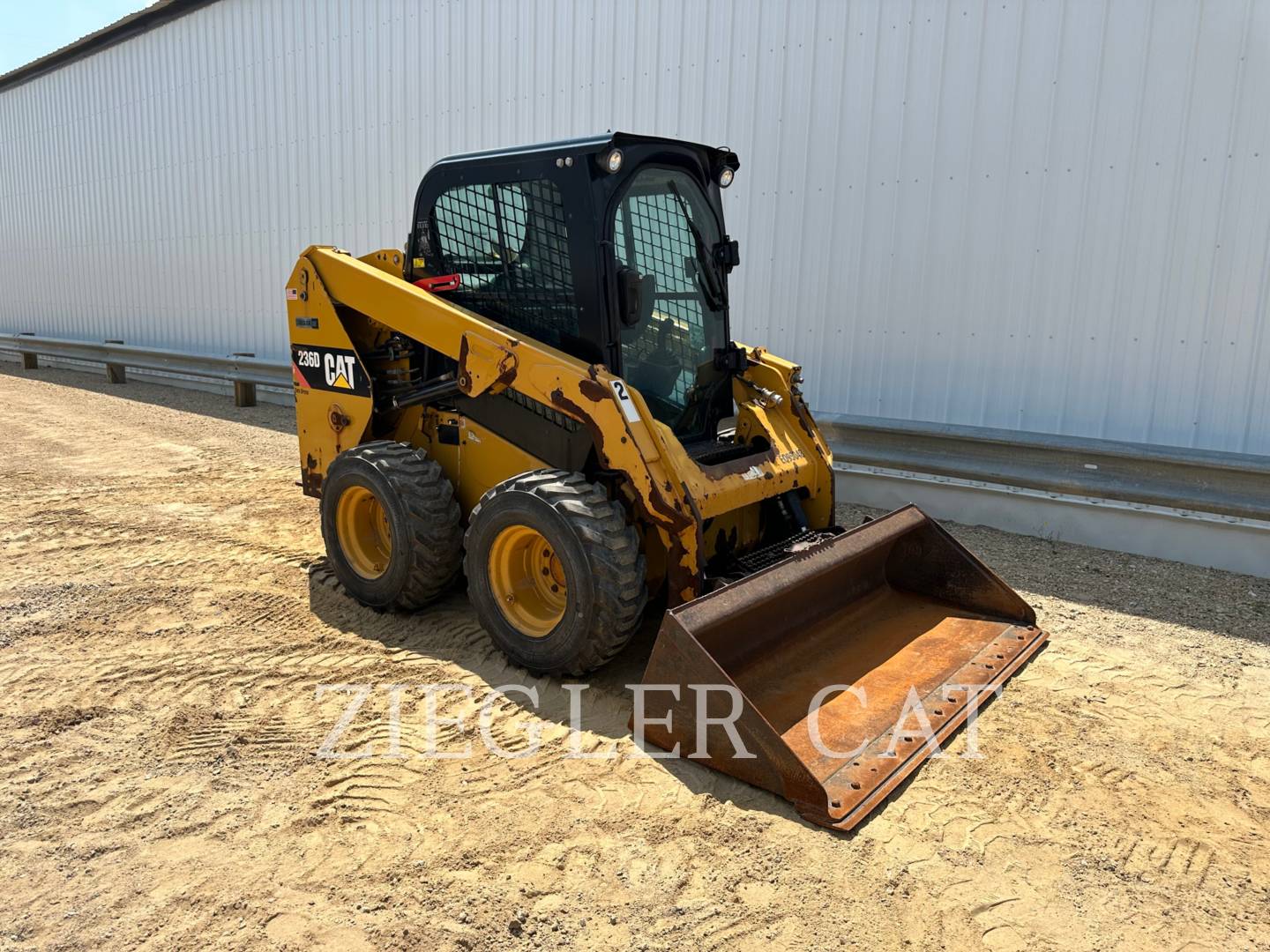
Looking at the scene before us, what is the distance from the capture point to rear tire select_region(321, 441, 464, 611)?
4395 millimetres

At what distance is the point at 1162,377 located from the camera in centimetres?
577

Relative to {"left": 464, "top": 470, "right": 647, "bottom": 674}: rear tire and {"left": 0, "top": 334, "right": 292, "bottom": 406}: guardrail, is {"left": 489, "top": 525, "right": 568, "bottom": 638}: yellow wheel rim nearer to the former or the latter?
{"left": 464, "top": 470, "right": 647, "bottom": 674}: rear tire

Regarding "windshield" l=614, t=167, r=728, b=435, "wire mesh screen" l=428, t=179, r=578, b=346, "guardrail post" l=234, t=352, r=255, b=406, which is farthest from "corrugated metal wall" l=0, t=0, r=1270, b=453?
"wire mesh screen" l=428, t=179, r=578, b=346

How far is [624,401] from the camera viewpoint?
12.5 ft

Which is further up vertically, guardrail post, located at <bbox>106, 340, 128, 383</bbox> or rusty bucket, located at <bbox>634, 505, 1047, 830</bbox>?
guardrail post, located at <bbox>106, 340, 128, 383</bbox>

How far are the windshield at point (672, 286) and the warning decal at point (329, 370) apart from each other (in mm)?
1619

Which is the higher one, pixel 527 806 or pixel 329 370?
pixel 329 370

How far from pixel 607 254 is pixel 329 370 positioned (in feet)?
6.43

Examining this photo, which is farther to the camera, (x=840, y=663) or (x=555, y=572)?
(x=555, y=572)

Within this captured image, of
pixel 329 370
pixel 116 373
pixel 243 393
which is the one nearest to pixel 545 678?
pixel 329 370

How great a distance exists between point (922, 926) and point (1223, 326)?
4688 mm

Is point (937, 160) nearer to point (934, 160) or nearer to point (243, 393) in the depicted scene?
point (934, 160)

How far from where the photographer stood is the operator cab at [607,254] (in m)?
4.08

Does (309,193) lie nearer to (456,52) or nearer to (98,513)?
(456,52)
